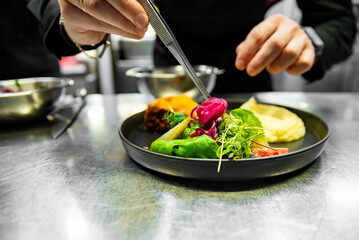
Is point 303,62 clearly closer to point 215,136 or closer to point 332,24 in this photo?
point 215,136

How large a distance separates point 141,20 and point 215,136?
1.19 feet

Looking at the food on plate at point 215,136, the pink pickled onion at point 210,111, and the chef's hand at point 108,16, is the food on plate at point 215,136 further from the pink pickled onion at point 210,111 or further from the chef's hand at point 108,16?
the chef's hand at point 108,16

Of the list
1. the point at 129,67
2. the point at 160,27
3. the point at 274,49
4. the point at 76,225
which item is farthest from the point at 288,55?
the point at 129,67

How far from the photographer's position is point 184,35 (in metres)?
1.76

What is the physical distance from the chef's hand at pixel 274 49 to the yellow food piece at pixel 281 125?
15 centimetres

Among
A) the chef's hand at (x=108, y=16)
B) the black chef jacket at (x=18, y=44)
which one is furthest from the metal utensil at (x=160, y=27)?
the black chef jacket at (x=18, y=44)

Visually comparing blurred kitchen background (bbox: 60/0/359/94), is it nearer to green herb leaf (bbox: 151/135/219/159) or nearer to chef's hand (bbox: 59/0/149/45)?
chef's hand (bbox: 59/0/149/45)

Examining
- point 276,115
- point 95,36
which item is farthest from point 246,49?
point 95,36

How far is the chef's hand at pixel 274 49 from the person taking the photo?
1.04 m

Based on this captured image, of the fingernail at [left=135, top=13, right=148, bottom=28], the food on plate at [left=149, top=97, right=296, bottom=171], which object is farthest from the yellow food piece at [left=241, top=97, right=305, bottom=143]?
the fingernail at [left=135, top=13, right=148, bottom=28]

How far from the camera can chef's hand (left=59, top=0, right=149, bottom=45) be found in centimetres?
70

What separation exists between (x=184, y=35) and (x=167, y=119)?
0.99 metres

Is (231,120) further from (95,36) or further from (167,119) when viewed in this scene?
(95,36)

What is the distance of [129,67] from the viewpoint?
149 inches
